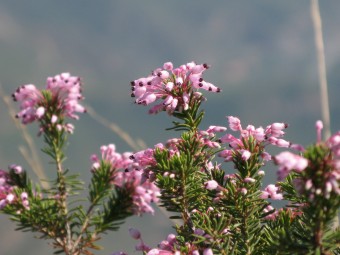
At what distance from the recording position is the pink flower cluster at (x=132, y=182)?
7.34m

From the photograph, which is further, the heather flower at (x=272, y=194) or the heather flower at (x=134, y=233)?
the heather flower at (x=134, y=233)

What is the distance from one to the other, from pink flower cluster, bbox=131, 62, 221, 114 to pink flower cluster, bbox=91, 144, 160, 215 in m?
1.61

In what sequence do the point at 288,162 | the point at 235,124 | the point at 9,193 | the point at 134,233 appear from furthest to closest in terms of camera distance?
1. the point at 9,193
2. the point at 134,233
3. the point at 235,124
4. the point at 288,162

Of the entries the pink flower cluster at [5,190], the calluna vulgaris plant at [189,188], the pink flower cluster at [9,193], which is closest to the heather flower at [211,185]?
the calluna vulgaris plant at [189,188]

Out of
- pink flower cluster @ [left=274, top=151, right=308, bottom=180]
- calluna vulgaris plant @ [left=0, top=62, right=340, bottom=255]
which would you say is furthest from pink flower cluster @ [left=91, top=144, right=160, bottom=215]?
pink flower cluster @ [left=274, top=151, right=308, bottom=180]

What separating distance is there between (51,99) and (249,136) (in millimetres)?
2644

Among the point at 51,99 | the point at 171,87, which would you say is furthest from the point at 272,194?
the point at 51,99

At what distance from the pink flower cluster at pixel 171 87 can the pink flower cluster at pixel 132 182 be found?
1609mm

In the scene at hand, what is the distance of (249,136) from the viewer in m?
5.82

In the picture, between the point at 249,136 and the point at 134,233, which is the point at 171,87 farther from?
the point at 134,233

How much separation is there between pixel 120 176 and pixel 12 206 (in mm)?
1572

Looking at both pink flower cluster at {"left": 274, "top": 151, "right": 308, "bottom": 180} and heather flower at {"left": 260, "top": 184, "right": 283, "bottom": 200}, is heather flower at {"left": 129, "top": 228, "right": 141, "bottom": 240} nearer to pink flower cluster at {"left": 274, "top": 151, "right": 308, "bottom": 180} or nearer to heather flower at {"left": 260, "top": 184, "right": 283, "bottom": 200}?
heather flower at {"left": 260, "top": 184, "right": 283, "bottom": 200}

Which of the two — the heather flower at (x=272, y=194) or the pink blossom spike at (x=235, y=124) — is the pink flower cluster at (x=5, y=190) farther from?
the heather flower at (x=272, y=194)

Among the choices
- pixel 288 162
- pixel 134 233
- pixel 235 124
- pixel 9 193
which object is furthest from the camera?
pixel 9 193
